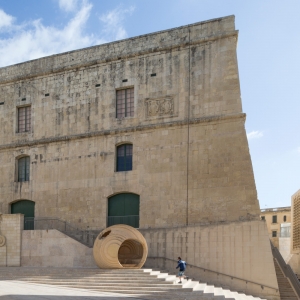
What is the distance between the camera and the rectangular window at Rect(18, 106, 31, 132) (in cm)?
2512

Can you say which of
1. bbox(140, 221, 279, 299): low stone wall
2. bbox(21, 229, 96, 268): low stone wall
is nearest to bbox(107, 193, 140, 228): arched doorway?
bbox(140, 221, 279, 299): low stone wall

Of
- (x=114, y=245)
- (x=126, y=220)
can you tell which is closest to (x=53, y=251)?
(x=126, y=220)

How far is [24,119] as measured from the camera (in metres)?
25.3

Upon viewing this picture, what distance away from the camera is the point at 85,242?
20531 millimetres

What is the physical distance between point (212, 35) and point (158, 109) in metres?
4.44

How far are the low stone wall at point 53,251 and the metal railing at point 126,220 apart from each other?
3.13 m

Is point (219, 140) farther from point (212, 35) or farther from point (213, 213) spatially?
point (212, 35)

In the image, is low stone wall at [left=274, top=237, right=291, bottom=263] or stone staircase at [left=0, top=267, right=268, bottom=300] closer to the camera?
stone staircase at [left=0, top=267, right=268, bottom=300]

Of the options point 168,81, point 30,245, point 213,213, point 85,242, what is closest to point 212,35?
point 168,81

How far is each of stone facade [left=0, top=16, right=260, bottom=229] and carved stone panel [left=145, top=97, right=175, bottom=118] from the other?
0.16ft

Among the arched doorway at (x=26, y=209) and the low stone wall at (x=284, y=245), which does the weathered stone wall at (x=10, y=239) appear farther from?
the low stone wall at (x=284, y=245)

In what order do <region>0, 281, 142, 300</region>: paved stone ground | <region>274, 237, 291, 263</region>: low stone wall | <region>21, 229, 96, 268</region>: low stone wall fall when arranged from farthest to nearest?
<region>274, 237, 291, 263</region>: low stone wall → <region>21, 229, 96, 268</region>: low stone wall → <region>0, 281, 142, 300</region>: paved stone ground

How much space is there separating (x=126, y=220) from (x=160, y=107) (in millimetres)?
5903

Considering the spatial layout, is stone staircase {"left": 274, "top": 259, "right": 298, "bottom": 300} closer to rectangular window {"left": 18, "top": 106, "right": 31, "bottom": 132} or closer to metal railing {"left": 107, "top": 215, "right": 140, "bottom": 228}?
metal railing {"left": 107, "top": 215, "right": 140, "bottom": 228}
